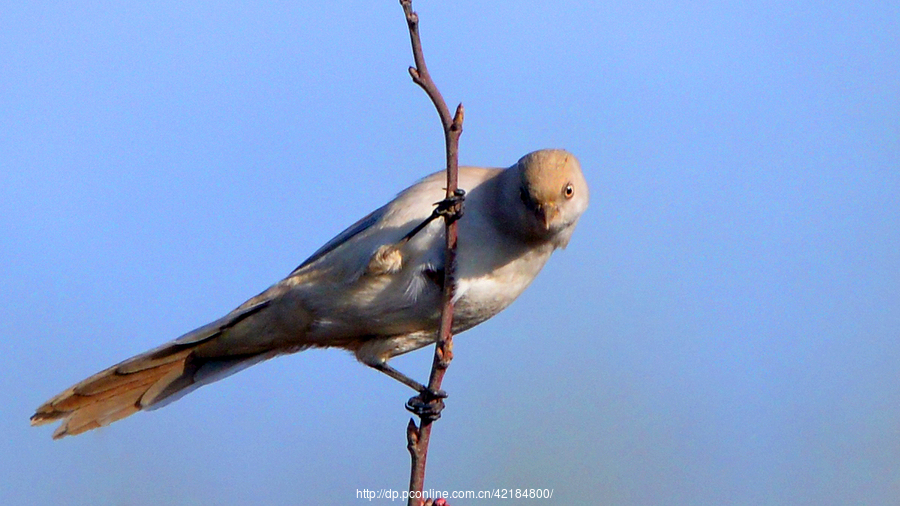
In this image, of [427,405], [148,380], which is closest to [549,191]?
[427,405]

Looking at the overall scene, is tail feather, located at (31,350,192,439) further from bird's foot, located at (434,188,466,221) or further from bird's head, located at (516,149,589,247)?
bird's head, located at (516,149,589,247)

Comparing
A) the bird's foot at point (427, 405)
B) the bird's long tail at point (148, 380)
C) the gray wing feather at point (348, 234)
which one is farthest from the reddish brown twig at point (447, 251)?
the bird's long tail at point (148, 380)

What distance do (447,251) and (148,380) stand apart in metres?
2.79

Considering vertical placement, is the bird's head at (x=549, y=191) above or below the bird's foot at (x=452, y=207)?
above

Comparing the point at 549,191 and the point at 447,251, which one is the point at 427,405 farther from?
the point at 549,191

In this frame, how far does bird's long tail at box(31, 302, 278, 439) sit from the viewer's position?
6023 millimetres

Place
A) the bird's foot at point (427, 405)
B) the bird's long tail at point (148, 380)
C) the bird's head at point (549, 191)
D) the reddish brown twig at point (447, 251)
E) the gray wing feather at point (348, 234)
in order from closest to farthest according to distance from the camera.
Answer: the reddish brown twig at point (447, 251), the bird's head at point (549, 191), the bird's foot at point (427, 405), the gray wing feather at point (348, 234), the bird's long tail at point (148, 380)

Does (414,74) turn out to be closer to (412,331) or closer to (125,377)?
(412,331)

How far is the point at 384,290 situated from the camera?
5.41 m

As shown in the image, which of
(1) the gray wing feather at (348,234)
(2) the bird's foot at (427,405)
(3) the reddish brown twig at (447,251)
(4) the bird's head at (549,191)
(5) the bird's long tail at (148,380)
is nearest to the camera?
(3) the reddish brown twig at (447,251)

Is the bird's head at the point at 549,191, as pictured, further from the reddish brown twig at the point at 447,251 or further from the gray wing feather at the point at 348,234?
the gray wing feather at the point at 348,234

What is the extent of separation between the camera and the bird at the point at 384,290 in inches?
204

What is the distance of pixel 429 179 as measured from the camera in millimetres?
5648

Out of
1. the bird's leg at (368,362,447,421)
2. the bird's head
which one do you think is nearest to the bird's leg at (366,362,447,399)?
the bird's leg at (368,362,447,421)
